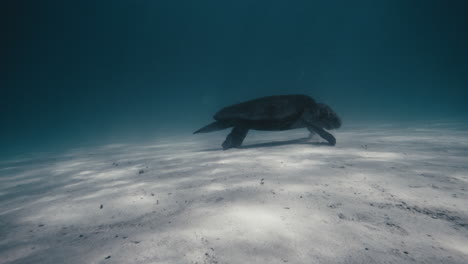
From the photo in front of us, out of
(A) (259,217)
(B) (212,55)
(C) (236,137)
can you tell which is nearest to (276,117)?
(C) (236,137)

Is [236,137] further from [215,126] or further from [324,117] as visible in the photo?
[324,117]

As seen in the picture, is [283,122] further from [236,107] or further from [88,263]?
[88,263]

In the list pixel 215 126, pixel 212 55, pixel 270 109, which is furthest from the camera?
pixel 212 55

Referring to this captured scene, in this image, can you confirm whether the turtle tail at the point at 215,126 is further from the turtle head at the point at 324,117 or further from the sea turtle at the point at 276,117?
the turtle head at the point at 324,117

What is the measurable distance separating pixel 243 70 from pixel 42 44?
81446 mm

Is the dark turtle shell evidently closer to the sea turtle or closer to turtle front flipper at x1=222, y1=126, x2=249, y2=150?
the sea turtle

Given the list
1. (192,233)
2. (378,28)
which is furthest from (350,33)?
(192,233)

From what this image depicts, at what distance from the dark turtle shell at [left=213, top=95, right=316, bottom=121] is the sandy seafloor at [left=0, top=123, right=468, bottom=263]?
7.33ft

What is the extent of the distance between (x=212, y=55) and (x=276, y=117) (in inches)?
4461

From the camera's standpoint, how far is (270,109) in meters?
5.94

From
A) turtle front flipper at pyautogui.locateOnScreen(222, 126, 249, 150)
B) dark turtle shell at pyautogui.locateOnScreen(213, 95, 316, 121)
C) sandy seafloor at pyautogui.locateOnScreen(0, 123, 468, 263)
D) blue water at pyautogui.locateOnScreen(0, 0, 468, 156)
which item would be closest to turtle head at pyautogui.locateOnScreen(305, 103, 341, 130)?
dark turtle shell at pyautogui.locateOnScreen(213, 95, 316, 121)

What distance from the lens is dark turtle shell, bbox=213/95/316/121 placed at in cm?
583

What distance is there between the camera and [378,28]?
4377 inches

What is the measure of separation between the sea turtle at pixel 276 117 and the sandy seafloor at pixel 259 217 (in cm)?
220
